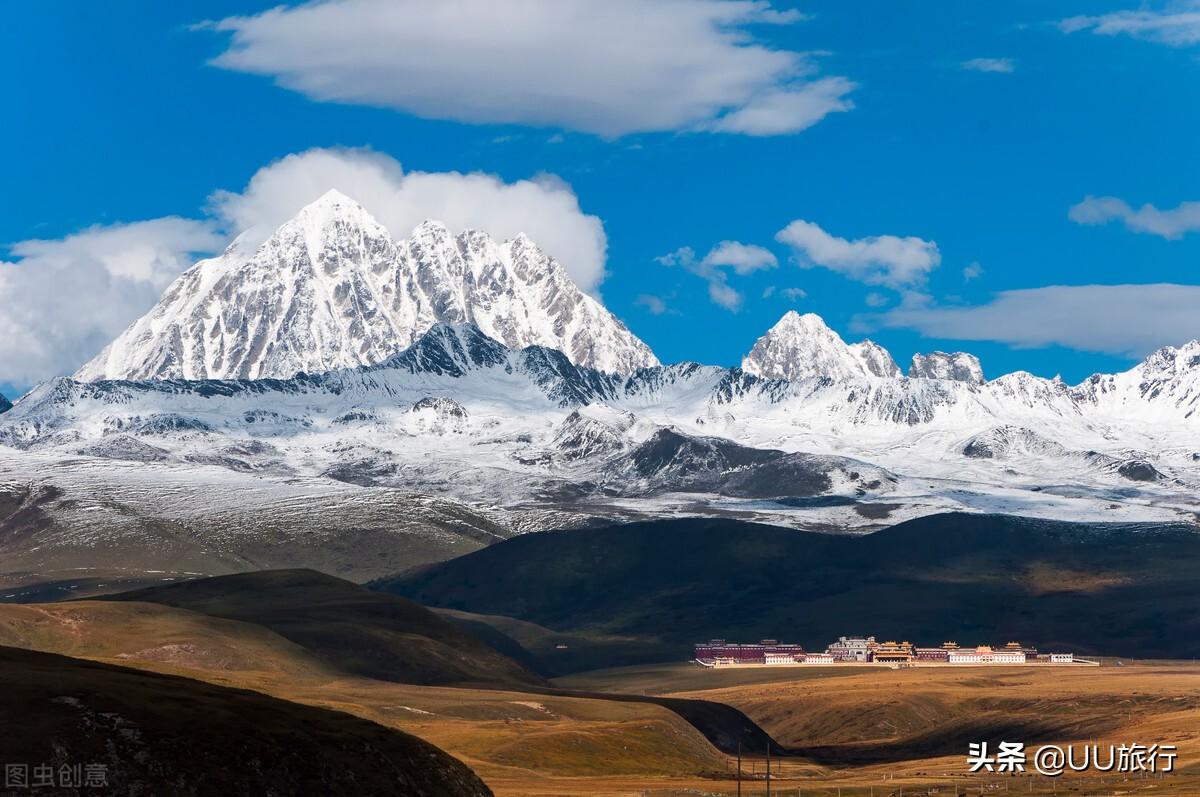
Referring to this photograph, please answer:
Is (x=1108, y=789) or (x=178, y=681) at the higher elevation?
(x=178, y=681)

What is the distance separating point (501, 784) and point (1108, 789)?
54913mm

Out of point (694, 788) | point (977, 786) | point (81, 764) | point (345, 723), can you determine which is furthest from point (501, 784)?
point (81, 764)

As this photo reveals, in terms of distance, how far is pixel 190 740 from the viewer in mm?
105688

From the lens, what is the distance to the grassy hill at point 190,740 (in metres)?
101

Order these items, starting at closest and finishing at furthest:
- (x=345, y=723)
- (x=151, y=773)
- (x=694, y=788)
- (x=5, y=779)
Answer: (x=5, y=779), (x=151, y=773), (x=345, y=723), (x=694, y=788)

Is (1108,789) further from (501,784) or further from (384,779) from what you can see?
(384,779)

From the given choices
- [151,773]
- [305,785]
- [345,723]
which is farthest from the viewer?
[345,723]

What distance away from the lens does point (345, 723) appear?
398ft

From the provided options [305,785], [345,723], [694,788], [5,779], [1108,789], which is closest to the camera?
[5,779]

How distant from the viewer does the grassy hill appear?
101 m

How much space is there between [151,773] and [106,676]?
13.8 meters

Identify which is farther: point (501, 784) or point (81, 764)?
point (501, 784)

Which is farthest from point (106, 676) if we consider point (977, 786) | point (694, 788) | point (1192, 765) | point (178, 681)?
point (1192, 765)

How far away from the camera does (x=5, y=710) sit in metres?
102
